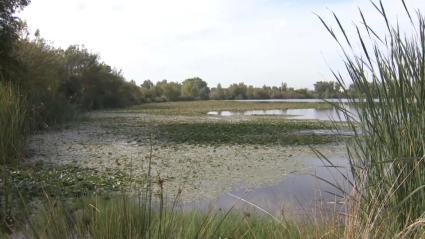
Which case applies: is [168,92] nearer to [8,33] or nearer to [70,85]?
[70,85]

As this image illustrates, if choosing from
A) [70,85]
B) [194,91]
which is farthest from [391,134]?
[194,91]

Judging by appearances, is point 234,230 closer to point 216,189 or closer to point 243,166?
point 216,189

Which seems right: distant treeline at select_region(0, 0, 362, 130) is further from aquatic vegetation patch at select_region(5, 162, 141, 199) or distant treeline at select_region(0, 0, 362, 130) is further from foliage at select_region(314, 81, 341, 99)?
aquatic vegetation patch at select_region(5, 162, 141, 199)

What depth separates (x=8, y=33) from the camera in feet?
46.5

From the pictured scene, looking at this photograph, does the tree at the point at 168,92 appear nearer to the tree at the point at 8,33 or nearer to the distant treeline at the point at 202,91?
the distant treeline at the point at 202,91

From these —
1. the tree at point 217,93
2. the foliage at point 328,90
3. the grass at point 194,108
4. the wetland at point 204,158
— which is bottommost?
the wetland at point 204,158

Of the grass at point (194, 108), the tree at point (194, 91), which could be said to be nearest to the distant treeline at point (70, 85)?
the tree at point (194, 91)

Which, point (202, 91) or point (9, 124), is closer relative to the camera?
point (9, 124)

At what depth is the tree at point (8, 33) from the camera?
13531 millimetres

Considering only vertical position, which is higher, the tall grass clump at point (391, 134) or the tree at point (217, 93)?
the tree at point (217, 93)

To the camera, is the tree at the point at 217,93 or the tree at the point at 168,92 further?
the tree at the point at 217,93

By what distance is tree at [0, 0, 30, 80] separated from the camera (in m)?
13.5

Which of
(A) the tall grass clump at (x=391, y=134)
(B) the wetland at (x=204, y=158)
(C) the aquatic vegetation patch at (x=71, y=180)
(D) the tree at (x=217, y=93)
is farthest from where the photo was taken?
(D) the tree at (x=217, y=93)

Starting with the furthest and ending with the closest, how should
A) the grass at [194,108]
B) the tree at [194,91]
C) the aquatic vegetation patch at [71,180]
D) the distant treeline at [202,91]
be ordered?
the tree at [194,91] < the distant treeline at [202,91] < the grass at [194,108] < the aquatic vegetation patch at [71,180]
